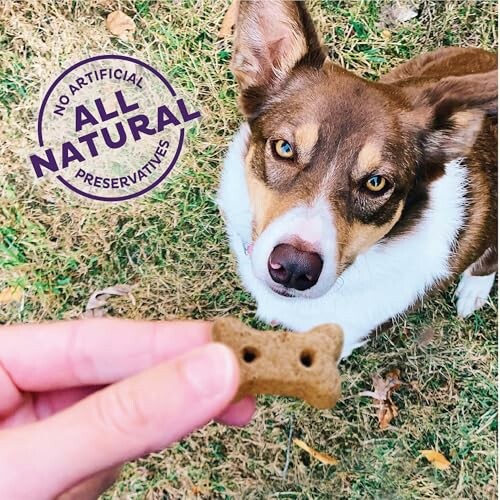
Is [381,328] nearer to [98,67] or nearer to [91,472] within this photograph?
[91,472]

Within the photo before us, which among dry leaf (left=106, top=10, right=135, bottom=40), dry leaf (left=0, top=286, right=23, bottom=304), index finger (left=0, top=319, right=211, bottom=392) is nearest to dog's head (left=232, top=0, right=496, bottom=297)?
index finger (left=0, top=319, right=211, bottom=392)

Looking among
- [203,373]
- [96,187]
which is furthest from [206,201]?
[203,373]

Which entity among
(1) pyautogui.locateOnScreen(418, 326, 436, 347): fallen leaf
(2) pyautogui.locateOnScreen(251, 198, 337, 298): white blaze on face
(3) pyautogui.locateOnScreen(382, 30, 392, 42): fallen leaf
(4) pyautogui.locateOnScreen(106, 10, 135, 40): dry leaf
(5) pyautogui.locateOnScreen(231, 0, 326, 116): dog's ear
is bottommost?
(1) pyautogui.locateOnScreen(418, 326, 436, 347): fallen leaf

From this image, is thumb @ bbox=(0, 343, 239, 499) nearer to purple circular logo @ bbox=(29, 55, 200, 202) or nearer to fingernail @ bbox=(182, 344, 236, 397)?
fingernail @ bbox=(182, 344, 236, 397)

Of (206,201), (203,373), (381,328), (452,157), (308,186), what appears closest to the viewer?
(203,373)

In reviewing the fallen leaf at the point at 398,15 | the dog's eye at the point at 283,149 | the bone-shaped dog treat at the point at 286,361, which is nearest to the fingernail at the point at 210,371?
the bone-shaped dog treat at the point at 286,361

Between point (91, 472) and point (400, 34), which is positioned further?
point (400, 34)
